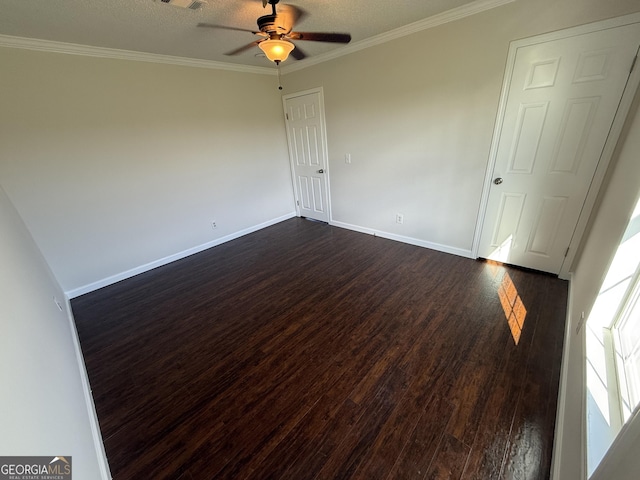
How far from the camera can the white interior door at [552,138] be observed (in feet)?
6.16

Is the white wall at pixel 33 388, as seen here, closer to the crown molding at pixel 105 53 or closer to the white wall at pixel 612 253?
the white wall at pixel 612 253

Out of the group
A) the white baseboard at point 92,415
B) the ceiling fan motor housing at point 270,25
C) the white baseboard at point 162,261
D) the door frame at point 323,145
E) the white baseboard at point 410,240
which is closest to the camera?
the white baseboard at point 92,415

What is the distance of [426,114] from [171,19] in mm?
2554

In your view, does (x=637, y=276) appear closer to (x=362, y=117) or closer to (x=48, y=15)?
(x=362, y=117)

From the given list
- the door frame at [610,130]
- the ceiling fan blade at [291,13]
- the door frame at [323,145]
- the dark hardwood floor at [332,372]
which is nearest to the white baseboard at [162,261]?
the dark hardwood floor at [332,372]

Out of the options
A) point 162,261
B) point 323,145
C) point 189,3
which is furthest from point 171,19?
point 162,261

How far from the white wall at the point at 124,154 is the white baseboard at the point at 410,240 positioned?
1.68 m

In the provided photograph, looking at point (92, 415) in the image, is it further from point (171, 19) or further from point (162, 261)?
point (171, 19)

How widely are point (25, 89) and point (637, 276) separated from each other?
445 centimetres

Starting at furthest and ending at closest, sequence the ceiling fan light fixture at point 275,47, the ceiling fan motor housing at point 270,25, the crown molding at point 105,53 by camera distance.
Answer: the crown molding at point 105,53
the ceiling fan light fixture at point 275,47
the ceiling fan motor housing at point 270,25

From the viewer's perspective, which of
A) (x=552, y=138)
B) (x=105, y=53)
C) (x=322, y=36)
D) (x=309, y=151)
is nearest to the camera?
(x=322, y=36)

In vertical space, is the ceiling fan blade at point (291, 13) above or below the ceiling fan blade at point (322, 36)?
above

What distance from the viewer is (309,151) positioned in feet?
13.6

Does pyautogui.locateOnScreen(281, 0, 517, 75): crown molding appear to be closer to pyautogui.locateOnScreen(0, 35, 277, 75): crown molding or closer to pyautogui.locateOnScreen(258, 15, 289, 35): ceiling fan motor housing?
pyautogui.locateOnScreen(0, 35, 277, 75): crown molding
